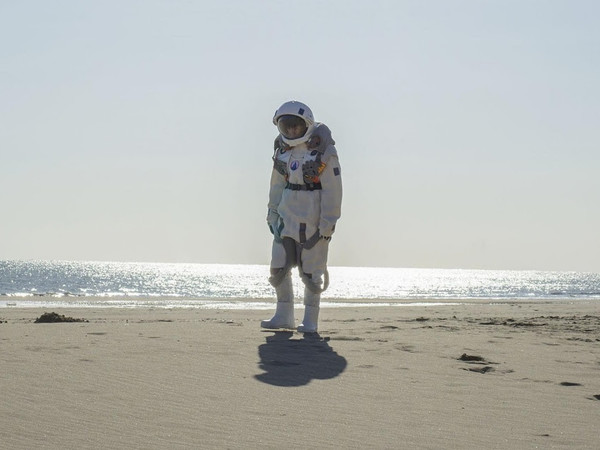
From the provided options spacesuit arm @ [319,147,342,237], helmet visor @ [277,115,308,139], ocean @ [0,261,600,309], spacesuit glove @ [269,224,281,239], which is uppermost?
helmet visor @ [277,115,308,139]

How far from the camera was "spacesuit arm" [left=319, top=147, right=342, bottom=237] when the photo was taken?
8.84 metres

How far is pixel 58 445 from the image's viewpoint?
12.5 feet

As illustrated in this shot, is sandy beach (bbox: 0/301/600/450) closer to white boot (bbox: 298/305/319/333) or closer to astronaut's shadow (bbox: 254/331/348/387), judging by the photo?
astronaut's shadow (bbox: 254/331/348/387)

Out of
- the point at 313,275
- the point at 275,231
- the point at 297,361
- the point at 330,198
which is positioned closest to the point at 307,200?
the point at 330,198

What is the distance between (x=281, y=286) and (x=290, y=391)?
4101 mm

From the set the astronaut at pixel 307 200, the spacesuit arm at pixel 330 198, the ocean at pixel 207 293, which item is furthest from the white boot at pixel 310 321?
the ocean at pixel 207 293

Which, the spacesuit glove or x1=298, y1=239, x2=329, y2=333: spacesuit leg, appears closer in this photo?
x1=298, y1=239, x2=329, y2=333: spacesuit leg

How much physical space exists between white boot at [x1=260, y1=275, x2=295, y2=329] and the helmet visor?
1583mm

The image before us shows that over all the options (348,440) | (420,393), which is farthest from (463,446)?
(420,393)

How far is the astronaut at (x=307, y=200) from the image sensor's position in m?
8.87

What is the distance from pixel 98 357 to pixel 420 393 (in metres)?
2.46

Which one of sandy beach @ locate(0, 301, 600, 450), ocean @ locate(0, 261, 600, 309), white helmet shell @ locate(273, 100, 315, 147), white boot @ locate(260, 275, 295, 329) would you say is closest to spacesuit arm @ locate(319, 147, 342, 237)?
white helmet shell @ locate(273, 100, 315, 147)

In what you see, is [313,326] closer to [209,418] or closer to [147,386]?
[147,386]

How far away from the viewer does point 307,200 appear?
352 inches
